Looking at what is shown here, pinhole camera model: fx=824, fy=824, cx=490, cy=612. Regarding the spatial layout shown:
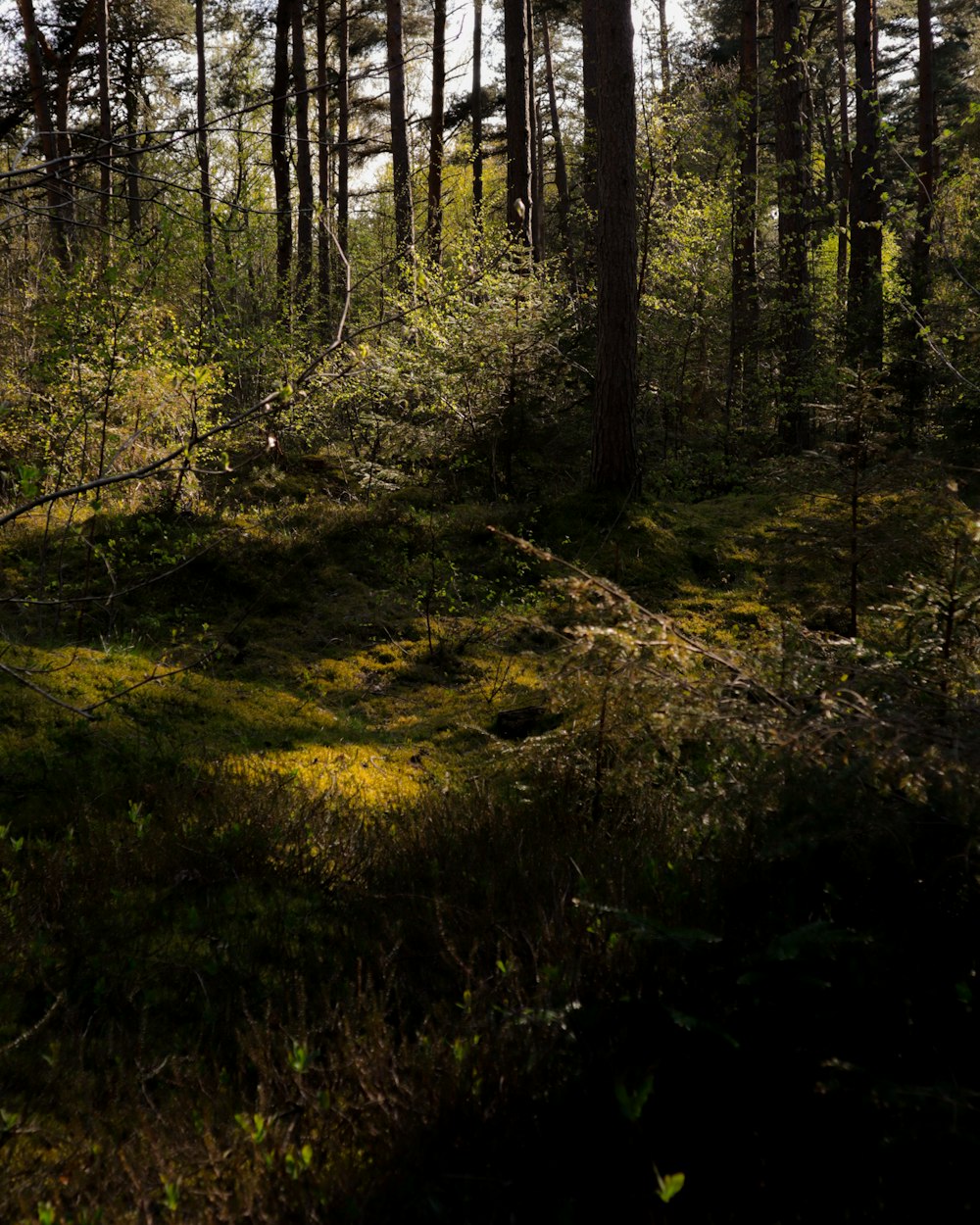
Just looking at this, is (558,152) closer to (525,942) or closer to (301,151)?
(301,151)

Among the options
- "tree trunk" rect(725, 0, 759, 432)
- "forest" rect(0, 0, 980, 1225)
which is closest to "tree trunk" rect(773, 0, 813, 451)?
"tree trunk" rect(725, 0, 759, 432)

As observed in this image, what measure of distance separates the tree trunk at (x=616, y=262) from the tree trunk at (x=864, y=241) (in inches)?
198

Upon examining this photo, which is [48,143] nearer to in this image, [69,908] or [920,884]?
[69,908]

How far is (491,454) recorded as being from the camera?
10.8m

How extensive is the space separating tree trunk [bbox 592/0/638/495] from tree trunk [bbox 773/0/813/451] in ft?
16.0

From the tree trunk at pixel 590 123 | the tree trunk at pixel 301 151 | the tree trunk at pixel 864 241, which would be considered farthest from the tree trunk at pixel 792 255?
the tree trunk at pixel 301 151

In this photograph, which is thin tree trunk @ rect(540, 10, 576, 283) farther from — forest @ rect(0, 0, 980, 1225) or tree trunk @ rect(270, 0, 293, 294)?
forest @ rect(0, 0, 980, 1225)

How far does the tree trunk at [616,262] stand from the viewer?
8828 millimetres

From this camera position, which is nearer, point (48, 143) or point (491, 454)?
point (491, 454)

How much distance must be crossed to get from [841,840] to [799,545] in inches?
143

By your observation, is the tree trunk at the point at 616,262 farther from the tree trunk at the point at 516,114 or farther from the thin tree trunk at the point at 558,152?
the thin tree trunk at the point at 558,152

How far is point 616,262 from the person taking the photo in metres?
9.11

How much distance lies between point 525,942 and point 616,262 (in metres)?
8.04

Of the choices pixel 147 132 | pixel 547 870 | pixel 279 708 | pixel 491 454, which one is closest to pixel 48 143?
pixel 491 454
